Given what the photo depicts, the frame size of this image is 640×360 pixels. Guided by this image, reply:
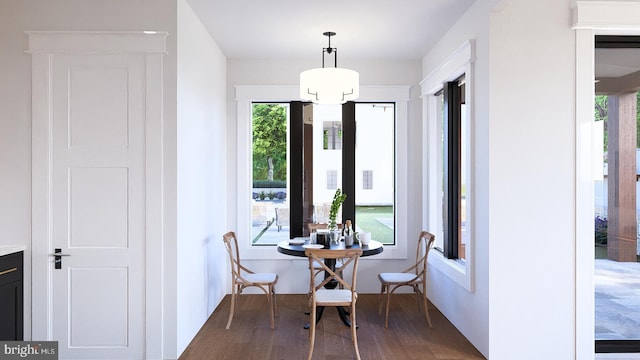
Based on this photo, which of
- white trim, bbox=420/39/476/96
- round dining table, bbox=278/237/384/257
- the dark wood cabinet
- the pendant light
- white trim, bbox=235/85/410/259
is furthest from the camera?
white trim, bbox=235/85/410/259

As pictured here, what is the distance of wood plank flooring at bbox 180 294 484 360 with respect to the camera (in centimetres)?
374

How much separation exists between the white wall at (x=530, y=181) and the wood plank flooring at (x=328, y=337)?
572 mm

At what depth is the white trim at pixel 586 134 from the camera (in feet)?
11.4

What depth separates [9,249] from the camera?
3.40 metres

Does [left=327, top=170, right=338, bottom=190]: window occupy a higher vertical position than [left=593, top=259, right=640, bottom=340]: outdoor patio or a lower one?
higher

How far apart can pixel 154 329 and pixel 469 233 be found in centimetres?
274

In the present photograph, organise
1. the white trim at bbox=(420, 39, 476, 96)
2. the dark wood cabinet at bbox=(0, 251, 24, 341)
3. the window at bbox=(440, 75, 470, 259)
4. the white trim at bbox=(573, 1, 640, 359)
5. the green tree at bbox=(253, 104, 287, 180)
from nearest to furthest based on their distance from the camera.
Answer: the dark wood cabinet at bbox=(0, 251, 24, 341), the white trim at bbox=(573, 1, 640, 359), the white trim at bbox=(420, 39, 476, 96), the window at bbox=(440, 75, 470, 259), the green tree at bbox=(253, 104, 287, 180)

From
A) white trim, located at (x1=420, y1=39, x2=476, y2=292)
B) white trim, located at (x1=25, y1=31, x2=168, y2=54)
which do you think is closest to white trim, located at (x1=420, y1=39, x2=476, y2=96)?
white trim, located at (x1=420, y1=39, x2=476, y2=292)

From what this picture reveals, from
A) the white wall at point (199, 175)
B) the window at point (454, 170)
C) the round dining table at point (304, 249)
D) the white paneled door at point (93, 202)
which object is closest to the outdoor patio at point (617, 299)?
the window at point (454, 170)

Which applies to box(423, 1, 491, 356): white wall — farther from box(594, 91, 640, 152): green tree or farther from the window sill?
box(594, 91, 640, 152): green tree

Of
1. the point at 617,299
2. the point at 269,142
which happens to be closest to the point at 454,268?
the point at 617,299

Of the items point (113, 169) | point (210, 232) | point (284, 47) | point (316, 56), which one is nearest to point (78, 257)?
point (113, 169)

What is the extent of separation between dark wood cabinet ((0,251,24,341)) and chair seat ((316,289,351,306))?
2.32m

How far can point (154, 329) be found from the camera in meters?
3.49
